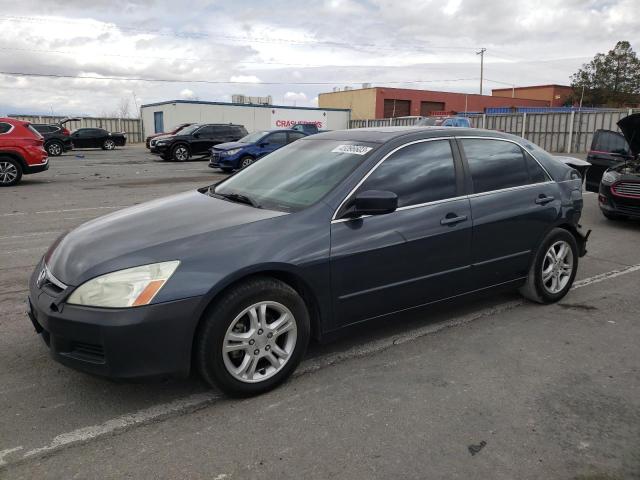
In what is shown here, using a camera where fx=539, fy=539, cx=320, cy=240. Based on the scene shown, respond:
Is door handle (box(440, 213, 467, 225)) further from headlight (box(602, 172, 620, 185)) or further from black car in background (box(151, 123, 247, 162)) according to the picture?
black car in background (box(151, 123, 247, 162))

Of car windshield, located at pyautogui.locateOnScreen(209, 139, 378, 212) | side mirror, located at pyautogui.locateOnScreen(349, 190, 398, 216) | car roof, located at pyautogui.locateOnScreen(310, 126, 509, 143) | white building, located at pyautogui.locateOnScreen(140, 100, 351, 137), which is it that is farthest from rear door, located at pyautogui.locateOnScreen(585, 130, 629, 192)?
white building, located at pyautogui.locateOnScreen(140, 100, 351, 137)

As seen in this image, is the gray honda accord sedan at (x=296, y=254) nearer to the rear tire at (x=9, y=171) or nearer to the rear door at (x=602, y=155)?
the rear door at (x=602, y=155)

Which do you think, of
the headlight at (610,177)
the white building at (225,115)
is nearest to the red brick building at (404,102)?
the white building at (225,115)

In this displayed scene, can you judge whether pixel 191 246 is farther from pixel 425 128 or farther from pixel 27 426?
pixel 425 128

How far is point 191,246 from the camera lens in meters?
2.99

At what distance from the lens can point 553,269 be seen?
4773 mm

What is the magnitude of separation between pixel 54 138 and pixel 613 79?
57370 millimetres

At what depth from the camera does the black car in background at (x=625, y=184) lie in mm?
8117

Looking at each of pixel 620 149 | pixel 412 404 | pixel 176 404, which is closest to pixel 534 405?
pixel 412 404

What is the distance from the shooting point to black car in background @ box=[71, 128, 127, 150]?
3111 centimetres

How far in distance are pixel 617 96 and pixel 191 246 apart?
66.3m

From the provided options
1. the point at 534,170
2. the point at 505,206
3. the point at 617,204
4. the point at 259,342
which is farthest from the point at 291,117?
the point at 259,342

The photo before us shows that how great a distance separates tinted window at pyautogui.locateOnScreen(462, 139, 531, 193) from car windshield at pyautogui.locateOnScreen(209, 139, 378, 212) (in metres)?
0.94

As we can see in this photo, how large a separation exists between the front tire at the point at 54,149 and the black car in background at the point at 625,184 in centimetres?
2610
